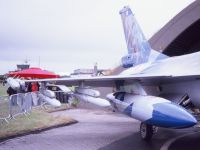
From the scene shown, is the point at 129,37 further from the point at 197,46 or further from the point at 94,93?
the point at 197,46

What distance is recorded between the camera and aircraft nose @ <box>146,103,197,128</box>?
824 centimetres

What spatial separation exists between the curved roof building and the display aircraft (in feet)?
26.2

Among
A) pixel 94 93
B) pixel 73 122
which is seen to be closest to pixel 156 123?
pixel 94 93

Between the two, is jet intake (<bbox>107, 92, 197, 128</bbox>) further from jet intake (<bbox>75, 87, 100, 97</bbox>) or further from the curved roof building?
the curved roof building

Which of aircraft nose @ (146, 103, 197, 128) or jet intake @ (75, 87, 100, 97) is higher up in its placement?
jet intake @ (75, 87, 100, 97)

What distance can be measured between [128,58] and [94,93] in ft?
13.5

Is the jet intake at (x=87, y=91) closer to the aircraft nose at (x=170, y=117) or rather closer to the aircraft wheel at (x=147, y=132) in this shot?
the aircraft wheel at (x=147, y=132)

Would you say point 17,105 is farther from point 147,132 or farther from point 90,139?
point 147,132

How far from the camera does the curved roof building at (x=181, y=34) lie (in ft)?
66.4

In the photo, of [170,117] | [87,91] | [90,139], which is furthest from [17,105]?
[170,117]

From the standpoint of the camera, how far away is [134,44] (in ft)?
47.0

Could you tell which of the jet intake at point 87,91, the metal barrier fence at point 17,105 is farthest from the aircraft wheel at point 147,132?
the metal barrier fence at point 17,105

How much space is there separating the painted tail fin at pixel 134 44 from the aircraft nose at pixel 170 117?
4882 mm

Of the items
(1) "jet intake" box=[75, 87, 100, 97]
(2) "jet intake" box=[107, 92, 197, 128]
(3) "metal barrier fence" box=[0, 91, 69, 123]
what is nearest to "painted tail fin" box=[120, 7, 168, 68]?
(3) "metal barrier fence" box=[0, 91, 69, 123]
